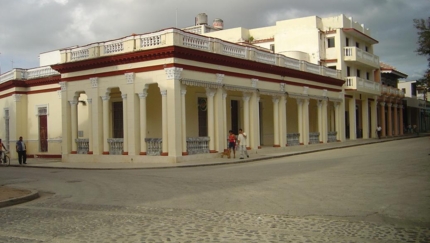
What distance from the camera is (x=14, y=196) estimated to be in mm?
10789

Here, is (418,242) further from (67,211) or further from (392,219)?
(67,211)

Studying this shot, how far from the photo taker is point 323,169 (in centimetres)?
1527

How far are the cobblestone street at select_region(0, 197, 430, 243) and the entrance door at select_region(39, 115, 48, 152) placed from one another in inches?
777

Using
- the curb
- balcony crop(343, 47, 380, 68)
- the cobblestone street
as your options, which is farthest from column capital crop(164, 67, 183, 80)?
balcony crop(343, 47, 380, 68)

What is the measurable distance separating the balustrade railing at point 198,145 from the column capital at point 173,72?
3048mm

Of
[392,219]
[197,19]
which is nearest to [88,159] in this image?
[392,219]

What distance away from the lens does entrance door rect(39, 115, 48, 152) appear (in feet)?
89.7

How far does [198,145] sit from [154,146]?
6.97ft

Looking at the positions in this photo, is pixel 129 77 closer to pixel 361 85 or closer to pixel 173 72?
pixel 173 72

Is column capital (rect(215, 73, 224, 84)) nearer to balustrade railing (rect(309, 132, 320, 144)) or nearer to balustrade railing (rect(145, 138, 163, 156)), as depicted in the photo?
balustrade railing (rect(145, 138, 163, 156))

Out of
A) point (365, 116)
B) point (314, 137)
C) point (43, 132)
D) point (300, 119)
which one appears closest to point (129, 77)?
point (43, 132)

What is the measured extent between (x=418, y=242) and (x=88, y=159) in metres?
19.5

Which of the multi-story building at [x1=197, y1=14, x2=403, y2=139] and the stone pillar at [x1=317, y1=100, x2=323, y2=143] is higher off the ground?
the multi-story building at [x1=197, y1=14, x2=403, y2=139]

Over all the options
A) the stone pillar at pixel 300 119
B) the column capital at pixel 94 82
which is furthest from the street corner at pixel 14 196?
the stone pillar at pixel 300 119
